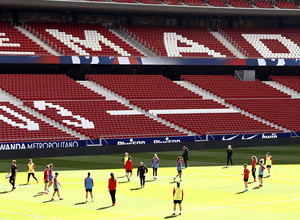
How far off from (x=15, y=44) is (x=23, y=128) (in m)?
14.0

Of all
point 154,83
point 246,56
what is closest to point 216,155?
point 154,83

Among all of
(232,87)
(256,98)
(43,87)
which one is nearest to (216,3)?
(232,87)

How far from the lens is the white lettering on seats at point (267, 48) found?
2990 inches

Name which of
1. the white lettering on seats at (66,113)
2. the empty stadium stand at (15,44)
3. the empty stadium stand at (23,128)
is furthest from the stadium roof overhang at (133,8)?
the empty stadium stand at (23,128)

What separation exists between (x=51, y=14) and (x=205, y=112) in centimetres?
2165

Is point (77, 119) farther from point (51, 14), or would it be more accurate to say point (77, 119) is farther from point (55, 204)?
point (55, 204)

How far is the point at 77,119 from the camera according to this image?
187 feet

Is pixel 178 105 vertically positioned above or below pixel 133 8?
below

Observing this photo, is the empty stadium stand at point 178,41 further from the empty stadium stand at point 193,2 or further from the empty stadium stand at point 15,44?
the empty stadium stand at point 15,44

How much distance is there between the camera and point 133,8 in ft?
228

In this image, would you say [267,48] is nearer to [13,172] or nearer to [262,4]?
[262,4]

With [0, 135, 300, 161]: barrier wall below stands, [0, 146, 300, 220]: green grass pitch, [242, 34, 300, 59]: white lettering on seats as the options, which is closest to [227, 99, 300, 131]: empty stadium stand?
[0, 135, 300, 161]: barrier wall below stands

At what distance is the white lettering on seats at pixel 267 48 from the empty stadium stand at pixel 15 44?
27.4m

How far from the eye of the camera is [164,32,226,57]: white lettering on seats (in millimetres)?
71825
